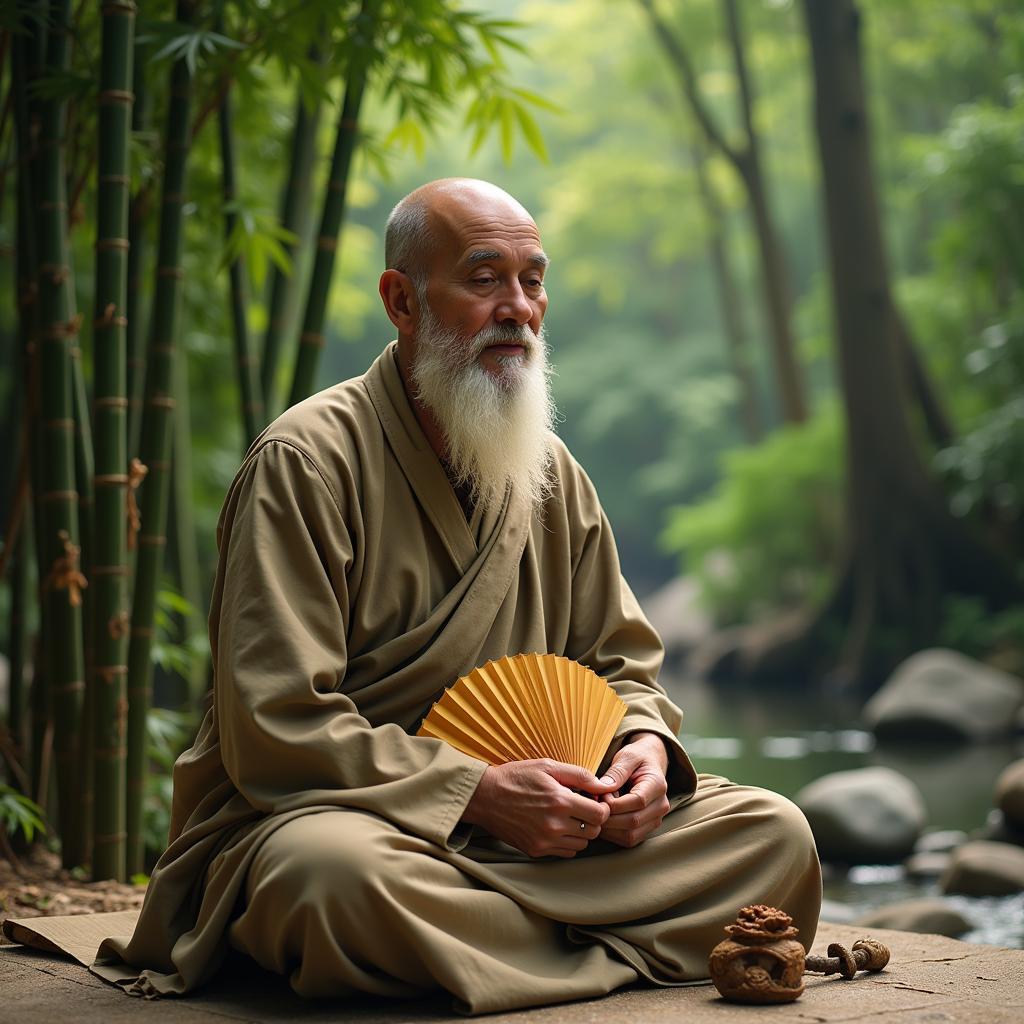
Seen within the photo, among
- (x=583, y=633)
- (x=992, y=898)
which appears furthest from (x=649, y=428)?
(x=583, y=633)

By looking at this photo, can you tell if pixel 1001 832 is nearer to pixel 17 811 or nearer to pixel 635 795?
pixel 635 795

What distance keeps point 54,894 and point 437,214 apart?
6.67 ft

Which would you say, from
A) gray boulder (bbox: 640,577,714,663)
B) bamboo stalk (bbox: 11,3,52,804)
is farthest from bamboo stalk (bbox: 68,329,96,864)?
gray boulder (bbox: 640,577,714,663)

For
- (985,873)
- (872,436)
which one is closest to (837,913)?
(985,873)

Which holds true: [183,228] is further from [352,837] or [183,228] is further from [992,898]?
[992,898]

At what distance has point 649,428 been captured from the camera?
100 ft

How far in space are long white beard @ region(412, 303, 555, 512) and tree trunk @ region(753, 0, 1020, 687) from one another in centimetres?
1055

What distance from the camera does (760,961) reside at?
2.54 m

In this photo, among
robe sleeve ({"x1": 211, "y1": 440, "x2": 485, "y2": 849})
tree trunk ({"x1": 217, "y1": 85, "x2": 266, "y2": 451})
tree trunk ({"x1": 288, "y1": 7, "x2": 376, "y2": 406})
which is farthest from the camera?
tree trunk ({"x1": 217, "y1": 85, "x2": 266, "y2": 451})

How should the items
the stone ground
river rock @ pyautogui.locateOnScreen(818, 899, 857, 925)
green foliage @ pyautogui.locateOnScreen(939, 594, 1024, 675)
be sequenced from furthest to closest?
1. green foliage @ pyautogui.locateOnScreen(939, 594, 1024, 675)
2. river rock @ pyautogui.locateOnScreen(818, 899, 857, 925)
3. the stone ground

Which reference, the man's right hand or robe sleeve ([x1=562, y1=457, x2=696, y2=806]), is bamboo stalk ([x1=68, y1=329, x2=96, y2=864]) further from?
the man's right hand

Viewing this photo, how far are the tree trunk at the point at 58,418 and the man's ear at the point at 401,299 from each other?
109 centimetres

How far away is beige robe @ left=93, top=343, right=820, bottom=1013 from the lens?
2488 millimetres

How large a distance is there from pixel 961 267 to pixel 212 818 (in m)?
12.3
